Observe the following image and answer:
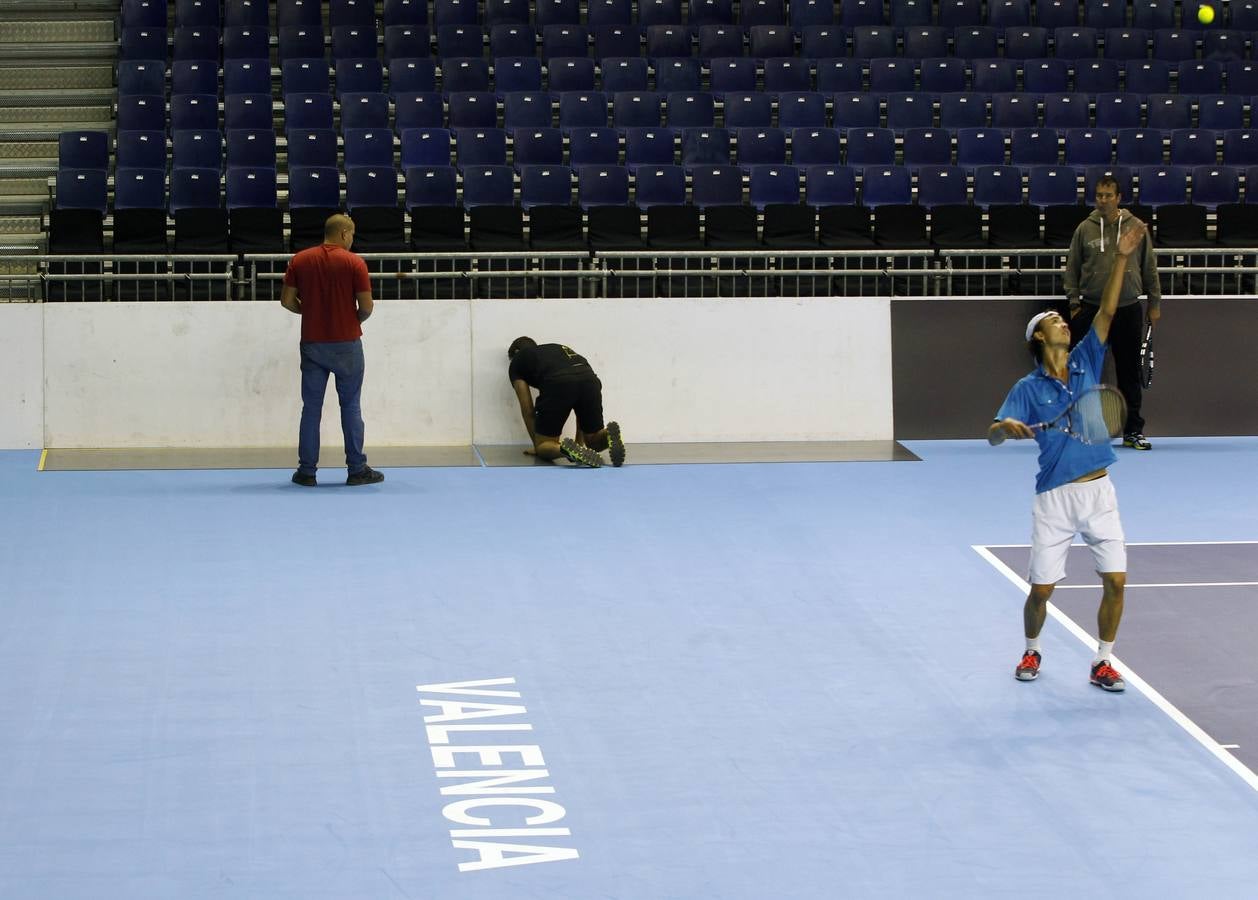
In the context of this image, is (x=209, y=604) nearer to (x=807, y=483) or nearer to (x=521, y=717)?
(x=521, y=717)

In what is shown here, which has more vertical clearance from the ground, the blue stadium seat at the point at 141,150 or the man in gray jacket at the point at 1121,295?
the blue stadium seat at the point at 141,150

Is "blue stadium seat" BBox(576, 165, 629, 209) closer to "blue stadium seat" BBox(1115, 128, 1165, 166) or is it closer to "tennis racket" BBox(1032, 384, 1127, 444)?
"blue stadium seat" BBox(1115, 128, 1165, 166)

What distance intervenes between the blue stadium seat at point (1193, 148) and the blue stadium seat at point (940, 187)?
11.1 ft

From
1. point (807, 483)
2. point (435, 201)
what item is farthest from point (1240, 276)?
point (435, 201)

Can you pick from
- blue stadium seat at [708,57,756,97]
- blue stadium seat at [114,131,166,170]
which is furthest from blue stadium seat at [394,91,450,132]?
blue stadium seat at [708,57,756,97]

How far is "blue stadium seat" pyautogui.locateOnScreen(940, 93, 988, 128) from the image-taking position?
23.2 meters

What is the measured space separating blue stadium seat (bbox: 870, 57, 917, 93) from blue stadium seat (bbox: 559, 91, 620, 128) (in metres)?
3.78

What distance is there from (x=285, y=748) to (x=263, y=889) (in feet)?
5.51

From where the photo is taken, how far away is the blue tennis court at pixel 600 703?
6672mm

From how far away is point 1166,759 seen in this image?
7.89 metres

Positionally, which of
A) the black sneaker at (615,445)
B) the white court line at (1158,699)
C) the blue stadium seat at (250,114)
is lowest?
the white court line at (1158,699)

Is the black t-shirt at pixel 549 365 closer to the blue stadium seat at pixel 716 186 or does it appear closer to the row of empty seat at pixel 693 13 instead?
the blue stadium seat at pixel 716 186

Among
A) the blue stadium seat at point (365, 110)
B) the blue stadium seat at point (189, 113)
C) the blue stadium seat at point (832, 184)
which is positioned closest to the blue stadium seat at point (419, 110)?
the blue stadium seat at point (365, 110)

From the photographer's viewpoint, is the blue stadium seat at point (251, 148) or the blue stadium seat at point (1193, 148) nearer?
the blue stadium seat at point (251, 148)
